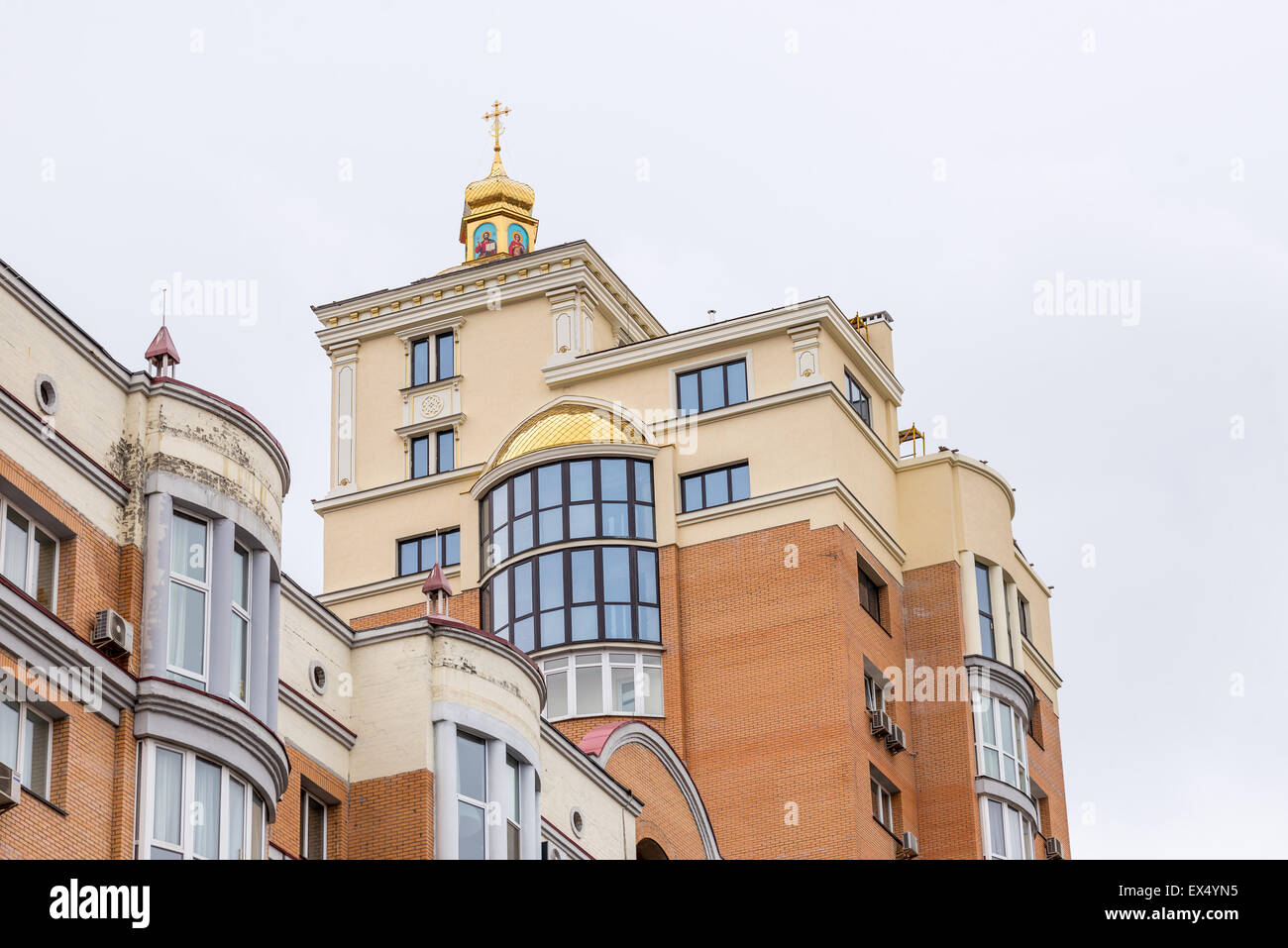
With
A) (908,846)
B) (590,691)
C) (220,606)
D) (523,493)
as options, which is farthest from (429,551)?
(220,606)

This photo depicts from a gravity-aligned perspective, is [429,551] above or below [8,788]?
above

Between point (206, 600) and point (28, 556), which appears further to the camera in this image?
point (206, 600)

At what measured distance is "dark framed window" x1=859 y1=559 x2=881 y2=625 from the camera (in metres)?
58.6

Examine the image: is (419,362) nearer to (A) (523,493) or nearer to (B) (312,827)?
(A) (523,493)

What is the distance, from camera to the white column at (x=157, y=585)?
27656 mm

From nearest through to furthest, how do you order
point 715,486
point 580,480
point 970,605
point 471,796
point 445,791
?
1. point 445,791
2. point 471,796
3. point 580,480
4. point 715,486
5. point 970,605

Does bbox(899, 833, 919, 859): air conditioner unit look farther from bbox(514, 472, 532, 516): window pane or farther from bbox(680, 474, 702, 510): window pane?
bbox(514, 472, 532, 516): window pane

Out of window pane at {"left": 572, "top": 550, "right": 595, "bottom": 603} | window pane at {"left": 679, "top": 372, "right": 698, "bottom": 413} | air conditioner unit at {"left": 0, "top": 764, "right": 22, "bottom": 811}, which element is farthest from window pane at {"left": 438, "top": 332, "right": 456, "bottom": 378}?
air conditioner unit at {"left": 0, "top": 764, "right": 22, "bottom": 811}

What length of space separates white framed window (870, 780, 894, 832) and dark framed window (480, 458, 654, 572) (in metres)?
7.82

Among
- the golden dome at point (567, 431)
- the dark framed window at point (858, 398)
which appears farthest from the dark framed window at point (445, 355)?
the dark framed window at point (858, 398)

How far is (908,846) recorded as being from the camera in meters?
56.5

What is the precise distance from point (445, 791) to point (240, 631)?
4579 millimetres
